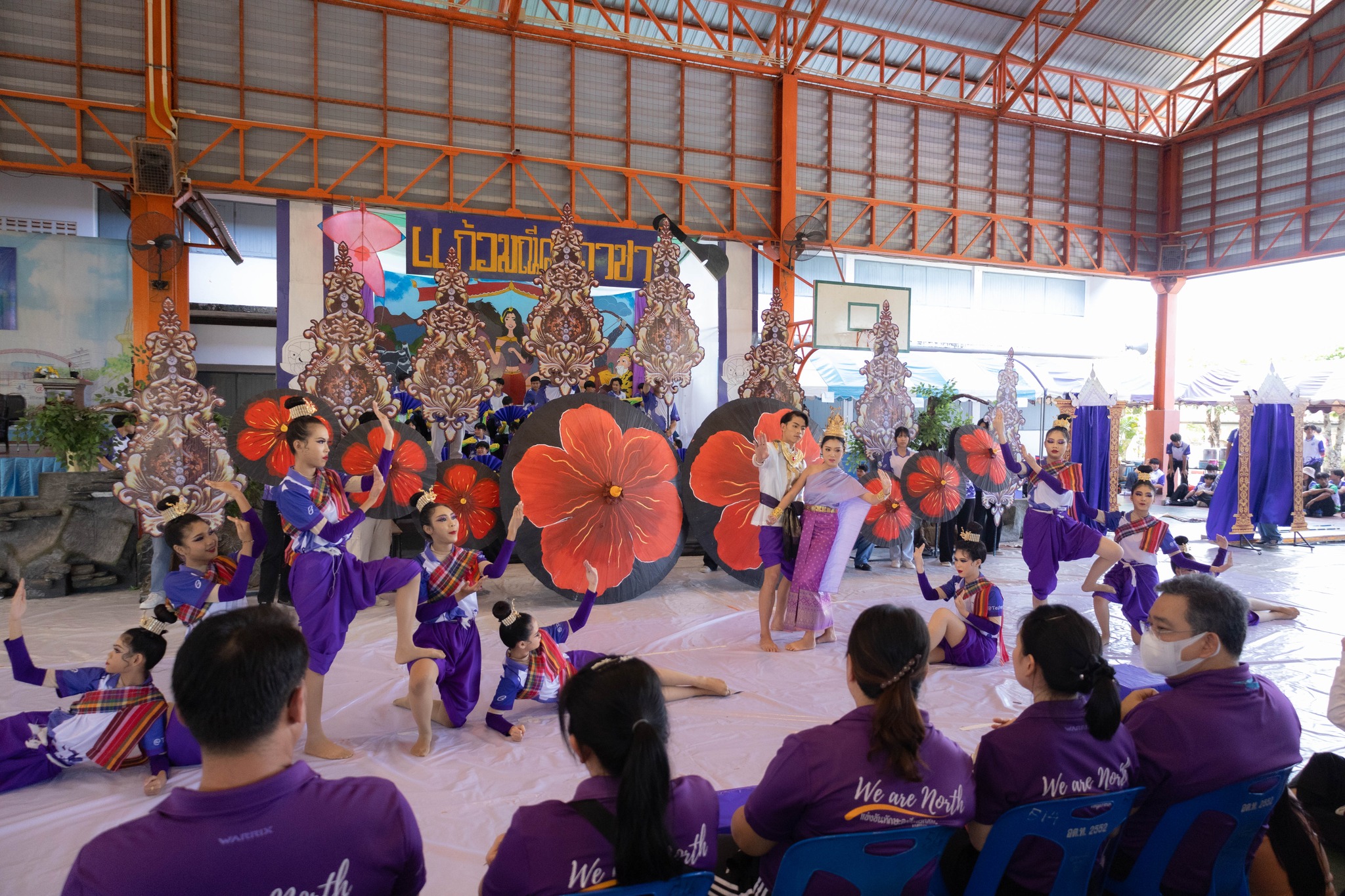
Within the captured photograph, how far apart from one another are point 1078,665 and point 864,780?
1.93 ft

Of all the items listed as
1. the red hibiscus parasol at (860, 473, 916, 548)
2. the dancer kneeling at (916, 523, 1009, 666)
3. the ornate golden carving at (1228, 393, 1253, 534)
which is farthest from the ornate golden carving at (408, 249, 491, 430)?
the ornate golden carving at (1228, 393, 1253, 534)

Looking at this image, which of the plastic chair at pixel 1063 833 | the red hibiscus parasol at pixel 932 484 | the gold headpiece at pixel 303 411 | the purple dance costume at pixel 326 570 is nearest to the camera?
the plastic chair at pixel 1063 833

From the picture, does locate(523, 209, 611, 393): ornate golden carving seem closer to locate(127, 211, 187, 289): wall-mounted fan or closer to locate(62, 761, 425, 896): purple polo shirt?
locate(62, 761, 425, 896): purple polo shirt

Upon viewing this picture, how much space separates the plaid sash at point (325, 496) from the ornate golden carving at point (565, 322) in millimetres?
2499

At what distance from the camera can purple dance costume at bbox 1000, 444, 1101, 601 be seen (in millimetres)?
4789

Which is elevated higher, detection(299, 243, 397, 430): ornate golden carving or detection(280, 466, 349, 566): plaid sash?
detection(299, 243, 397, 430): ornate golden carving

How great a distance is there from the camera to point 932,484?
6.61 metres

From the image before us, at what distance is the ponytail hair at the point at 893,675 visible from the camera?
58.3 inches

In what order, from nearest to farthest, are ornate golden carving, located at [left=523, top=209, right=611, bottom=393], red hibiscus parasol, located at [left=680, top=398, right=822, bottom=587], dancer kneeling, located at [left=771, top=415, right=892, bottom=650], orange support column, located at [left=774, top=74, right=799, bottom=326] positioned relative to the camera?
dancer kneeling, located at [left=771, top=415, right=892, bottom=650] → ornate golden carving, located at [left=523, top=209, right=611, bottom=393] → red hibiscus parasol, located at [left=680, top=398, right=822, bottom=587] → orange support column, located at [left=774, top=74, right=799, bottom=326]

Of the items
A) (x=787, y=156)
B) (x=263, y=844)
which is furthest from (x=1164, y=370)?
(x=263, y=844)

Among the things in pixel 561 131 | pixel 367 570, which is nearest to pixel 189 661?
pixel 367 570

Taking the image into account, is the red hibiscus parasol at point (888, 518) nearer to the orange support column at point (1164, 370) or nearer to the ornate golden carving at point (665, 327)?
the ornate golden carving at point (665, 327)

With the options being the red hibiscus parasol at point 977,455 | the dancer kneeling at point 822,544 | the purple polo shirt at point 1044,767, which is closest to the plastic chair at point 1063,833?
the purple polo shirt at point 1044,767

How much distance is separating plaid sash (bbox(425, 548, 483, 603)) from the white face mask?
2.45 metres
